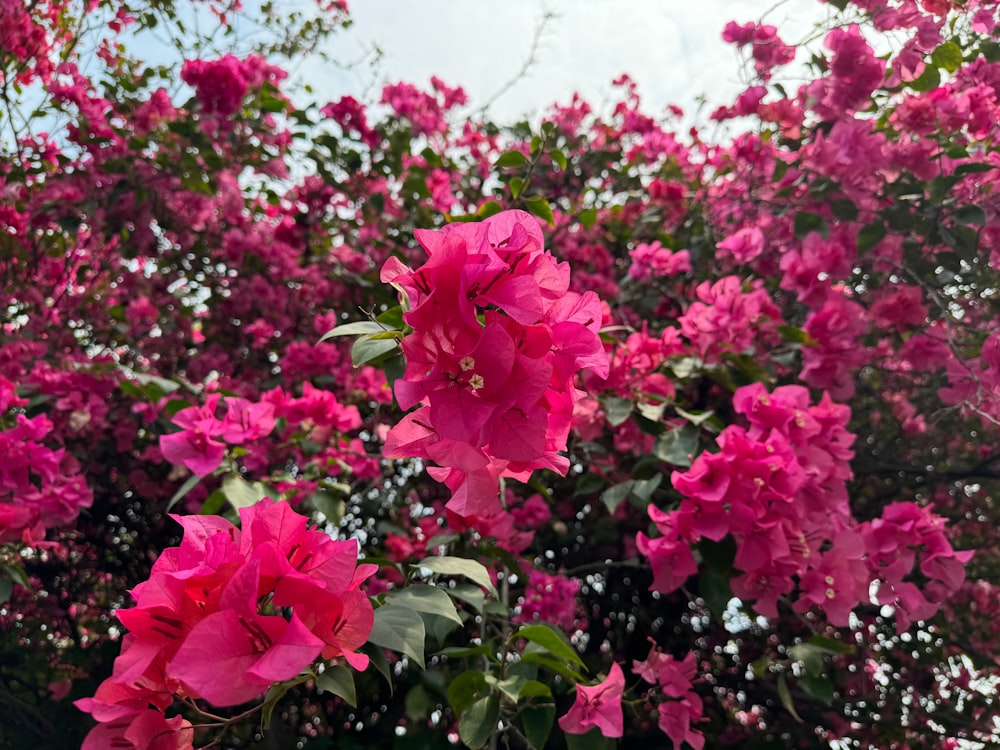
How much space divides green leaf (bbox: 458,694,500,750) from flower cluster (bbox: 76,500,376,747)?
1.37 ft

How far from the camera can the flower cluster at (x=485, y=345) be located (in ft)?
1.94

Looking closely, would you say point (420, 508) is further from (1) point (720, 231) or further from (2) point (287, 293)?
(1) point (720, 231)

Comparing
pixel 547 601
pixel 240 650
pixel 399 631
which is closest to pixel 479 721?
pixel 399 631

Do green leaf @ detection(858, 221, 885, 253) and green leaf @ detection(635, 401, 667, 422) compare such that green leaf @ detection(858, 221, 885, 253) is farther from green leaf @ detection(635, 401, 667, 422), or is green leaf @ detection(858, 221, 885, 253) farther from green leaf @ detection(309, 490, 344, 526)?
green leaf @ detection(309, 490, 344, 526)

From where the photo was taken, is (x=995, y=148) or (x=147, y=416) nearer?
(x=995, y=148)

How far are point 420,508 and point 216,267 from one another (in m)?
1.55

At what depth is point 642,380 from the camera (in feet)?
4.97

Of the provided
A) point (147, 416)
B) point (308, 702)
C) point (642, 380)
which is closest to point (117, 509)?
point (147, 416)

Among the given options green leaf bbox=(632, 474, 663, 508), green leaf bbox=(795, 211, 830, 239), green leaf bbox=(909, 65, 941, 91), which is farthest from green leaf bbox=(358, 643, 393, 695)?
green leaf bbox=(909, 65, 941, 91)

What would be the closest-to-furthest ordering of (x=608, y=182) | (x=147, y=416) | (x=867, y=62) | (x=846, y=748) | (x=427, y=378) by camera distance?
(x=427, y=378) → (x=867, y=62) → (x=147, y=416) → (x=846, y=748) → (x=608, y=182)

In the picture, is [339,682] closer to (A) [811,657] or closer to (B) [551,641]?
(B) [551,641]

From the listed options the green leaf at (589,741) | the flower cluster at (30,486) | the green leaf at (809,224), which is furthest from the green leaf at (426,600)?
the green leaf at (809,224)

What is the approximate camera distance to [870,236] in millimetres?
1863

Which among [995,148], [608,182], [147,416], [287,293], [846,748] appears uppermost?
[608,182]
